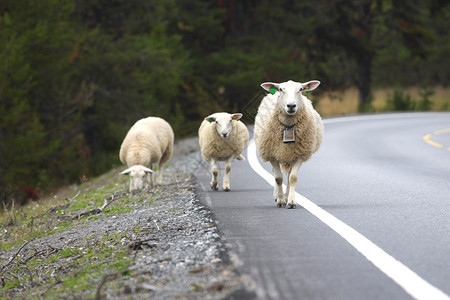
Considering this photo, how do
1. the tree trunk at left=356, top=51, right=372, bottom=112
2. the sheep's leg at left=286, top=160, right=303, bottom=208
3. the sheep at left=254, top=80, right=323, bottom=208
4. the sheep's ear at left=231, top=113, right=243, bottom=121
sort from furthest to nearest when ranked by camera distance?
the tree trunk at left=356, top=51, right=372, bottom=112 < the sheep's ear at left=231, top=113, right=243, bottom=121 < the sheep at left=254, top=80, right=323, bottom=208 < the sheep's leg at left=286, top=160, right=303, bottom=208

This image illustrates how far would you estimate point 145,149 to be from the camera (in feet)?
38.8

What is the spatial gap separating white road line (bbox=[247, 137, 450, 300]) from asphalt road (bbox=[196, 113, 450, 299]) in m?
0.02

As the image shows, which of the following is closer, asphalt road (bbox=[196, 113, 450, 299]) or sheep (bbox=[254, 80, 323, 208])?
asphalt road (bbox=[196, 113, 450, 299])

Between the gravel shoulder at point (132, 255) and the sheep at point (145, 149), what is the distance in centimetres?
37

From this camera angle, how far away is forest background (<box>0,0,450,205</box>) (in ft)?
67.2

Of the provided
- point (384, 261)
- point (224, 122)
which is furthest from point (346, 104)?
point (384, 261)

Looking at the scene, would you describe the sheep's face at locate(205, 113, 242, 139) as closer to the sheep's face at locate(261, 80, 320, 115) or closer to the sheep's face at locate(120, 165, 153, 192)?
the sheep's face at locate(261, 80, 320, 115)

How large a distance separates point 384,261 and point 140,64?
2223 centimetres

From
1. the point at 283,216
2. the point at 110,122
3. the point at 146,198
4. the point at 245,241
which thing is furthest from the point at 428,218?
the point at 110,122

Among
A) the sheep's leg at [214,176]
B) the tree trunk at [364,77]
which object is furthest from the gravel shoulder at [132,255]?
the tree trunk at [364,77]

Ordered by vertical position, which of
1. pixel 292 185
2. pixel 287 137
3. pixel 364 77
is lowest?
pixel 364 77

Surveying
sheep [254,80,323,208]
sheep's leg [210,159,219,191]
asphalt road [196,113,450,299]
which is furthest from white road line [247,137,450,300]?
sheep's leg [210,159,219,191]

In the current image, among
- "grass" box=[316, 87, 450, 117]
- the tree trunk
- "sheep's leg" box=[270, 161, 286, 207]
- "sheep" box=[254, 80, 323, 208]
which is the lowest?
"grass" box=[316, 87, 450, 117]

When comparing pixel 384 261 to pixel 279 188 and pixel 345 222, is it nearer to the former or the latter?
pixel 345 222
